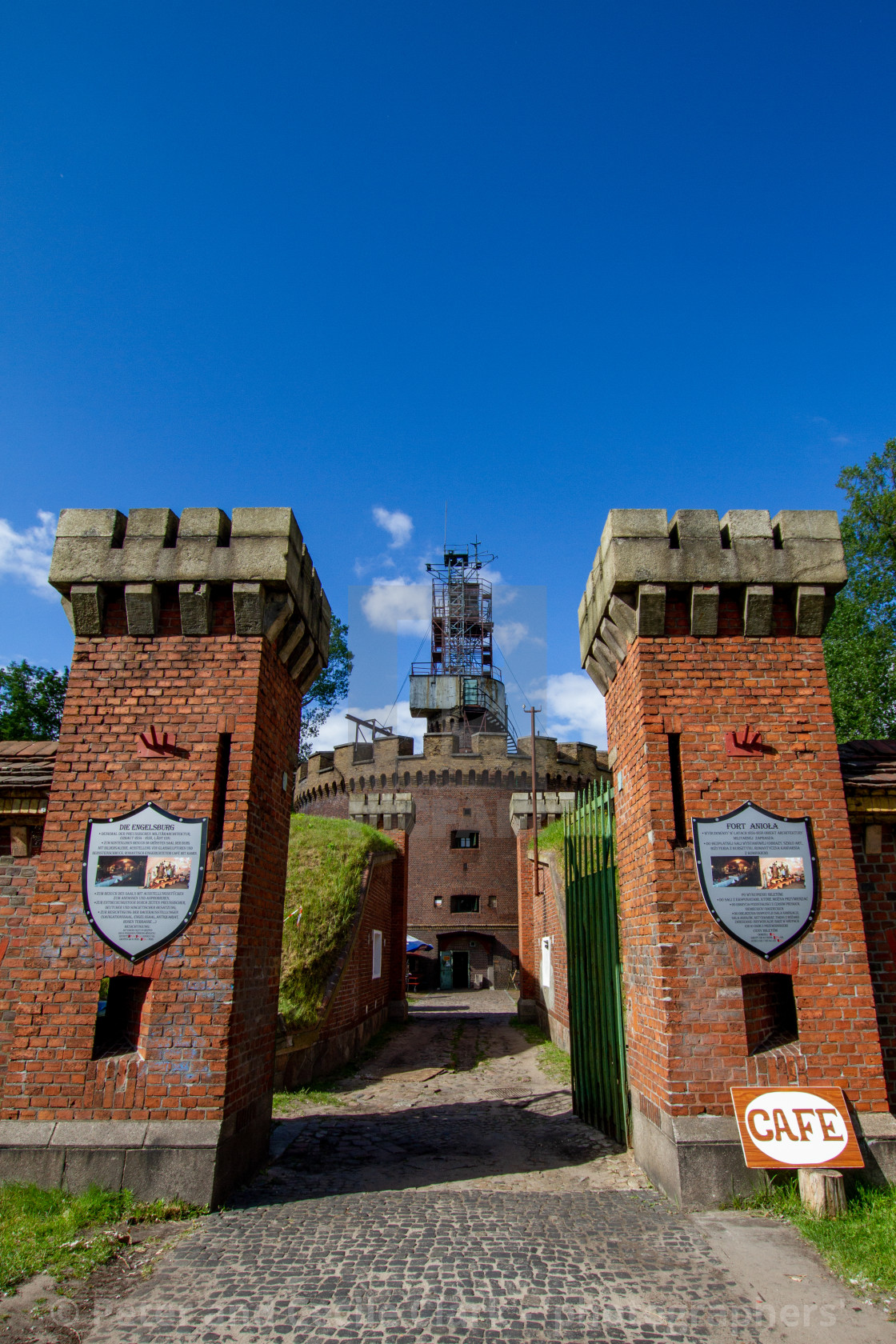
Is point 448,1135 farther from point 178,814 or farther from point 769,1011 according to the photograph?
point 178,814

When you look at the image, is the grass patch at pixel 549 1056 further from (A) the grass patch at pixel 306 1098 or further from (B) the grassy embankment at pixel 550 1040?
(A) the grass patch at pixel 306 1098

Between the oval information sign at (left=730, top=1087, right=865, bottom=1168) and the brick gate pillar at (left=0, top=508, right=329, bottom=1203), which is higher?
the brick gate pillar at (left=0, top=508, right=329, bottom=1203)

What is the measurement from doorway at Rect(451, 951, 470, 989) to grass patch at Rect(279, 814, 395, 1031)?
19.2 metres

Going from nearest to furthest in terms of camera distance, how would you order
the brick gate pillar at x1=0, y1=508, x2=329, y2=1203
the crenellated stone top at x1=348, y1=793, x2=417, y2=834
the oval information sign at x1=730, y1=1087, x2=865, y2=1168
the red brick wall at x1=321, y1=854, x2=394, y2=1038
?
the oval information sign at x1=730, y1=1087, x2=865, y2=1168, the brick gate pillar at x1=0, y1=508, x2=329, y2=1203, the red brick wall at x1=321, y1=854, x2=394, y2=1038, the crenellated stone top at x1=348, y1=793, x2=417, y2=834

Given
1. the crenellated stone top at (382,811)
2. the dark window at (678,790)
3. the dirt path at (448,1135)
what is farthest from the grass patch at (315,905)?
the dark window at (678,790)

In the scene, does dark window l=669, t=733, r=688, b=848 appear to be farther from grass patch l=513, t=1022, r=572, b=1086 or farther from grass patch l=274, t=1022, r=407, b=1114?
grass patch l=274, t=1022, r=407, b=1114

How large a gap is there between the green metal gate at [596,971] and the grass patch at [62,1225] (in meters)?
4.14

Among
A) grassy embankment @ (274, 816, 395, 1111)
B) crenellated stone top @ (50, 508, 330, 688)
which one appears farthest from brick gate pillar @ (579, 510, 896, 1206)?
grassy embankment @ (274, 816, 395, 1111)

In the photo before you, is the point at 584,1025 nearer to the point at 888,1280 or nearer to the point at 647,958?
the point at 647,958

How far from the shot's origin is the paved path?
4.01m

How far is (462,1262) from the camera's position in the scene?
15.6 feet

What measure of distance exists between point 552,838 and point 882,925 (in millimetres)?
10271

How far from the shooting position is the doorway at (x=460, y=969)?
110 ft

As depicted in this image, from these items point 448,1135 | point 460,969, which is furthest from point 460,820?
point 448,1135
